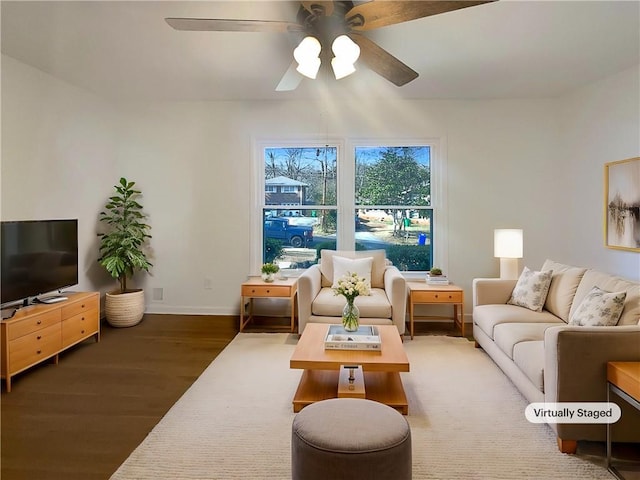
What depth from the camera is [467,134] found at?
189 inches

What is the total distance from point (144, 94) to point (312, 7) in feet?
10.7

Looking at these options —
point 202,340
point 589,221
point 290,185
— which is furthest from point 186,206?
point 589,221

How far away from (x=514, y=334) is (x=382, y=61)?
85.4 inches

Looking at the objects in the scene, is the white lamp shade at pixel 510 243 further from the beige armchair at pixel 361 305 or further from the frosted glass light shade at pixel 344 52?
the frosted glass light shade at pixel 344 52

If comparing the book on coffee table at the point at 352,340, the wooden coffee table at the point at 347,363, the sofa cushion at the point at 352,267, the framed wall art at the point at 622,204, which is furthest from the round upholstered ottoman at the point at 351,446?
the framed wall art at the point at 622,204

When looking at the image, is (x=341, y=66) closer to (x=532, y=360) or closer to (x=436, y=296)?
(x=532, y=360)

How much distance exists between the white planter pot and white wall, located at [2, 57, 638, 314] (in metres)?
0.57

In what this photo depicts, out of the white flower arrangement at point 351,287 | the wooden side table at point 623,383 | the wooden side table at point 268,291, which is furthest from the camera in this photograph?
the wooden side table at point 268,291

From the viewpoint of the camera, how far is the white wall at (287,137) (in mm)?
4680

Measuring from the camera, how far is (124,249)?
4547mm

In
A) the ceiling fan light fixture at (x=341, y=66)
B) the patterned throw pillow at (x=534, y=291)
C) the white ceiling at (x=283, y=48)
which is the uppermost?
the white ceiling at (x=283, y=48)

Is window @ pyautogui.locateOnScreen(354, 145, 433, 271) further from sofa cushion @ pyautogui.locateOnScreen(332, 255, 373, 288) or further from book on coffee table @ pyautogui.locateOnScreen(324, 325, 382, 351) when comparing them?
book on coffee table @ pyautogui.locateOnScreen(324, 325, 382, 351)

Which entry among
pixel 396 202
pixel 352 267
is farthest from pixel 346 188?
pixel 352 267

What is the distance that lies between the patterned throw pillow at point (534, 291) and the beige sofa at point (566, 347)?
6cm
